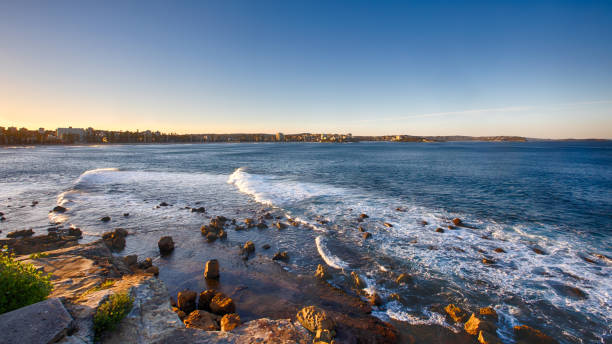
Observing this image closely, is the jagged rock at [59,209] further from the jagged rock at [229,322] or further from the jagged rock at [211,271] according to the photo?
the jagged rock at [229,322]

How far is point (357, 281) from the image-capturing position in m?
9.84

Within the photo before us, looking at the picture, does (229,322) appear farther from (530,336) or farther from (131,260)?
(530,336)

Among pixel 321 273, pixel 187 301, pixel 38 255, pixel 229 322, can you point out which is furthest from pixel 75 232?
pixel 321 273

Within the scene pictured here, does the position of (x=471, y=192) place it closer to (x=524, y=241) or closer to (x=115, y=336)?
(x=524, y=241)

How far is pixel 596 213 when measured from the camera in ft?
63.8

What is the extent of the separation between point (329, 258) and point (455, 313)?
5.46 metres

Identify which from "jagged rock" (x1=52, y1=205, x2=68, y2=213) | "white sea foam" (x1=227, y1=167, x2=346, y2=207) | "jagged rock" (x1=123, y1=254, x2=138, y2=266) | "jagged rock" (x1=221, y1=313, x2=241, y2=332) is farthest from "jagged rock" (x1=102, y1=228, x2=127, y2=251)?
"white sea foam" (x1=227, y1=167, x2=346, y2=207)

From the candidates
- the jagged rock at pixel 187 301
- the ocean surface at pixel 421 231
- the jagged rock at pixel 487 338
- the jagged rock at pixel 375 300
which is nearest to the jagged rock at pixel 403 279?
the ocean surface at pixel 421 231

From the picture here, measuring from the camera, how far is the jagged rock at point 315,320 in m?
6.84

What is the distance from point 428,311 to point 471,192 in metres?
23.0

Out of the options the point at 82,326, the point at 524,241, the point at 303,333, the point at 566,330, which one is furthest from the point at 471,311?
the point at 82,326

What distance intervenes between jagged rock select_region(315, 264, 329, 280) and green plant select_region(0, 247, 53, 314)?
318 inches

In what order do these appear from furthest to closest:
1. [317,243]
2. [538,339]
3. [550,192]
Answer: [550,192], [317,243], [538,339]

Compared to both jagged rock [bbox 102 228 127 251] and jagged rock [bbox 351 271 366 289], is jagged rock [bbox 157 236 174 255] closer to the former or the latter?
jagged rock [bbox 102 228 127 251]
